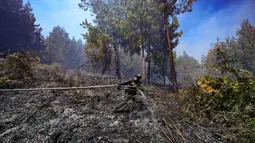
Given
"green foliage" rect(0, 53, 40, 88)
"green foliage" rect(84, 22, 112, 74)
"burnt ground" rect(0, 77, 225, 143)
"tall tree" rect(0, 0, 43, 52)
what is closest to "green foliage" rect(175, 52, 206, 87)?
"burnt ground" rect(0, 77, 225, 143)

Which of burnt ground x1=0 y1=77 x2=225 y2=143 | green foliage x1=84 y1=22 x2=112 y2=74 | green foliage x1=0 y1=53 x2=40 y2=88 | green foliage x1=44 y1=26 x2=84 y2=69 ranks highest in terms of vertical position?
green foliage x1=44 y1=26 x2=84 y2=69

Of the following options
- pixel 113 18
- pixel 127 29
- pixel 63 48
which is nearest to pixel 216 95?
pixel 127 29

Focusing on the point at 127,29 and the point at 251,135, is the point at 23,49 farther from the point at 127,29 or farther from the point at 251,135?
the point at 251,135

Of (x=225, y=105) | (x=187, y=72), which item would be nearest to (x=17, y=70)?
(x=225, y=105)

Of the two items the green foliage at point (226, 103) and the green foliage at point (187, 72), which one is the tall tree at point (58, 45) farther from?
the green foliage at point (226, 103)

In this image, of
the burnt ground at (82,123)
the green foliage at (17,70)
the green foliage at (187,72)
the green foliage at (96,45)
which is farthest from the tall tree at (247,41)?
the green foliage at (17,70)

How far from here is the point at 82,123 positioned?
2.99 m

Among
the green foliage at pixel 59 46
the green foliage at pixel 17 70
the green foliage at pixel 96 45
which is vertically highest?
the green foliage at pixel 59 46

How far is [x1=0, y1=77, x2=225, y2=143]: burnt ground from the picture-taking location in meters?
2.54

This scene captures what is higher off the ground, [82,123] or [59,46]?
[59,46]

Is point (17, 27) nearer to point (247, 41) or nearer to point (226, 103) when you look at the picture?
point (226, 103)

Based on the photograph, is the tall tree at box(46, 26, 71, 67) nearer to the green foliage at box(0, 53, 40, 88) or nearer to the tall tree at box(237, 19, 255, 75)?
the green foliage at box(0, 53, 40, 88)

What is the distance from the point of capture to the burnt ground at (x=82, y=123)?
2537 millimetres

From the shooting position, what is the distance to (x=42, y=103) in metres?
3.84
